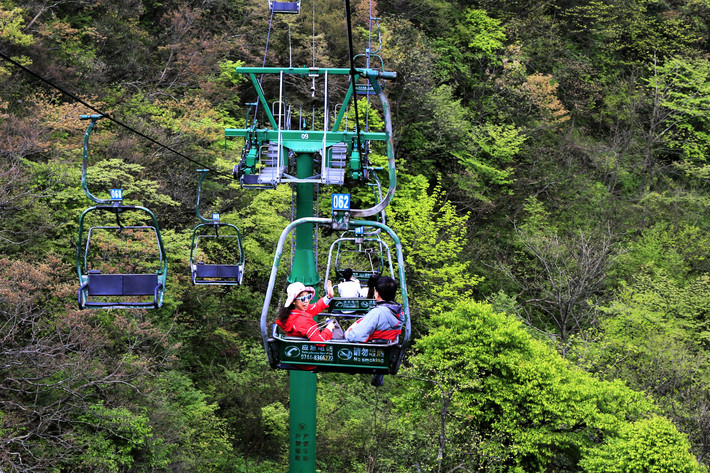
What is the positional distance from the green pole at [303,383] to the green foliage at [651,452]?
606cm

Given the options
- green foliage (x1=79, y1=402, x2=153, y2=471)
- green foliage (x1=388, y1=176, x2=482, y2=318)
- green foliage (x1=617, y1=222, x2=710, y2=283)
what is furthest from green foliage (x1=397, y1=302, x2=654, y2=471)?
green foliage (x1=617, y1=222, x2=710, y2=283)

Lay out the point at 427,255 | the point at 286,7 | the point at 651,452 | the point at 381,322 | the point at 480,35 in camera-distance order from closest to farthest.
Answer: the point at 381,322 → the point at 286,7 → the point at 651,452 → the point at 427,255 → the point at 480,35

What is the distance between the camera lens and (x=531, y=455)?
13.9m

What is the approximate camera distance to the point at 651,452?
12133 mm

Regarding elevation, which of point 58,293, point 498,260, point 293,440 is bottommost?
point 498,260

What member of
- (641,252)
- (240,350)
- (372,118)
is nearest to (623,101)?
(641,252)

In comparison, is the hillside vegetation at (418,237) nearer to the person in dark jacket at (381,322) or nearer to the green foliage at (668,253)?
the green foliage at (668,253)

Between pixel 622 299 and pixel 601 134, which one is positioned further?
pixel 601 134

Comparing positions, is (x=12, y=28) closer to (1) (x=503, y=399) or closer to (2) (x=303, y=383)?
(2) (x=303, y=383)

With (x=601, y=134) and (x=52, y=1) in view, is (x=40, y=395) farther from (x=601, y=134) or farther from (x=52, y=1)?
(x=601, y=134)

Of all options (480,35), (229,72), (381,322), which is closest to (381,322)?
(381,322)

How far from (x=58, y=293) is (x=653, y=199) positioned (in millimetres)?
23667

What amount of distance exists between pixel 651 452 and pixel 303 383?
7.02 metres

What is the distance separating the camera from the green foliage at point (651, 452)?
39.7 feet
